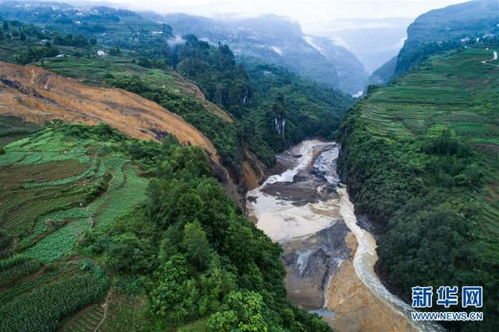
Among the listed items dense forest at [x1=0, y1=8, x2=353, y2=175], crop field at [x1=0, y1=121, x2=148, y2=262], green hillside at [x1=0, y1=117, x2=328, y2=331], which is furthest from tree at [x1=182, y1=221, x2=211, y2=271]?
dense forest at [x1=0, y1=8, x2=353, y2=175]

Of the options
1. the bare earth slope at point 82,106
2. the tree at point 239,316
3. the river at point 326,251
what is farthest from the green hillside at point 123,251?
the river at point 326,251

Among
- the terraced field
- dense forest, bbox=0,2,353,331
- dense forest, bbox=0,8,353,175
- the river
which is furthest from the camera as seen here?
dense forest, bbox=0,8,353,175

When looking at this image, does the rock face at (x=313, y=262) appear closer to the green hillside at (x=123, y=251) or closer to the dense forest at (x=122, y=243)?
the dense forest at (x=122, y=243)

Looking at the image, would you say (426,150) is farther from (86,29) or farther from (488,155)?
(86,29)

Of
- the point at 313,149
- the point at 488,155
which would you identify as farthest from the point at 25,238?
the point at 313,149

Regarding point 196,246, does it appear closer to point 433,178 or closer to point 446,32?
point 433,178

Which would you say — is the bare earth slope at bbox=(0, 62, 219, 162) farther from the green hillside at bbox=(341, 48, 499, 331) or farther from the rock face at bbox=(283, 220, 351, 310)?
the green hillside at bbox=(341, 48, 499, 331)

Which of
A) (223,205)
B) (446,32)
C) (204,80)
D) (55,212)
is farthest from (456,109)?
(446,32)
